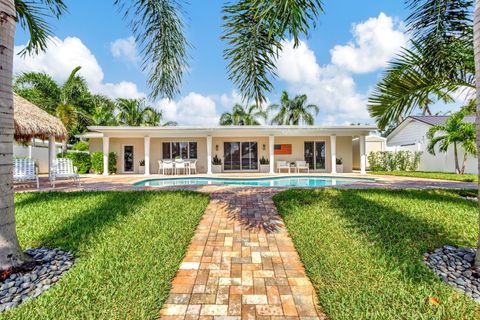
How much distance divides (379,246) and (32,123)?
13140 millimetres

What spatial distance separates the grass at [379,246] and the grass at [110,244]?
1887 mm

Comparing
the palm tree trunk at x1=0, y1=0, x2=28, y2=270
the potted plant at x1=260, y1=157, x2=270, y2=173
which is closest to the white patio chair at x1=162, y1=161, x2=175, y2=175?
the potted plant at x1=260, y1=157, x2=270, y2=173

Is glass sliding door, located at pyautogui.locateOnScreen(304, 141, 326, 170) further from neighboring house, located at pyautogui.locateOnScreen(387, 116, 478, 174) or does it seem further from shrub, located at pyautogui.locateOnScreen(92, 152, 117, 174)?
shrub, located at pyautogui.locateOnScreen(92, 152, 117, 174)

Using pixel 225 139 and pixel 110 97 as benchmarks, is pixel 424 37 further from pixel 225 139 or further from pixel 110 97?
pixel 110 97

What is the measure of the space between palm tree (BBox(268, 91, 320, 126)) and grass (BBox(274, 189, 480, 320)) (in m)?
23.1

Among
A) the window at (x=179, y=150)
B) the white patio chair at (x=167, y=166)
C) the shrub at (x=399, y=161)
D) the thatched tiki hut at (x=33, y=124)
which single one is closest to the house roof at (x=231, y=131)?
the window at (x=179, y=150)

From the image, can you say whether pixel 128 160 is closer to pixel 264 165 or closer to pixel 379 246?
pixel 264 165

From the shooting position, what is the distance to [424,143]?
62.2 feet

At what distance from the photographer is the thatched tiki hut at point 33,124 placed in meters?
9.99

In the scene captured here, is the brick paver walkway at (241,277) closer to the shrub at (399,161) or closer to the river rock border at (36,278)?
the river rock border at (36,278)

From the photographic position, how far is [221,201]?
6.98 metres

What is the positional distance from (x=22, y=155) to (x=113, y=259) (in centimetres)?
1969

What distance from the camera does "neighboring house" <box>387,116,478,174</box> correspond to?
52.9ft

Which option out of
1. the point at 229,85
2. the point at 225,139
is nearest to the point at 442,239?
the point at 229,85
